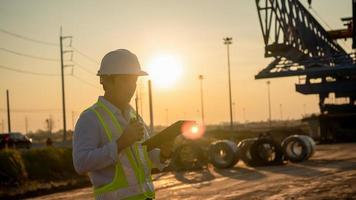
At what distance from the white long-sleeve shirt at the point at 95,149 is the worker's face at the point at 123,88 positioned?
83 mm

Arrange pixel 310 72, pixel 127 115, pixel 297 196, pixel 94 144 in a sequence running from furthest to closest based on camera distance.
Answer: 1. pixel 310 72
2. pixel 297 196
3. pixel 127 115
4. pixel 94 144

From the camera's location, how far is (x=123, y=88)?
4.14 meters

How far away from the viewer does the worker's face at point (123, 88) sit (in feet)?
13.6

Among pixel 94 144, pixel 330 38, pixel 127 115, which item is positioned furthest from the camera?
pixel 330 38

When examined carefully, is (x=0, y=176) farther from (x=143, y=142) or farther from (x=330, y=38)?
(x=330, y=38)

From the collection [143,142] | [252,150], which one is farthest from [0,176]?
[143,142]

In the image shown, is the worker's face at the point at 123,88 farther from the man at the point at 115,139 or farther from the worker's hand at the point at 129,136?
the worker's hand at the point at 129,136

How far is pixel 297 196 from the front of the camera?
607 inches

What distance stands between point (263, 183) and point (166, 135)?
15327mm

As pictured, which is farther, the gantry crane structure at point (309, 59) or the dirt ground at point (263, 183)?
the gantry crane structure at point (309, 59)

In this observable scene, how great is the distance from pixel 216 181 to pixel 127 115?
56.2 feet

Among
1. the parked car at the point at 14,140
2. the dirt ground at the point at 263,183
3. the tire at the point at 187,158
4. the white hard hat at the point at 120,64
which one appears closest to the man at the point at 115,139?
the white hard hat at the point at 120,64

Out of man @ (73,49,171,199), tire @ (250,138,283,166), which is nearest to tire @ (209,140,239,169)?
tire @ (250,138,283,166)

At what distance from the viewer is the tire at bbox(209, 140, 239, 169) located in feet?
89.8
